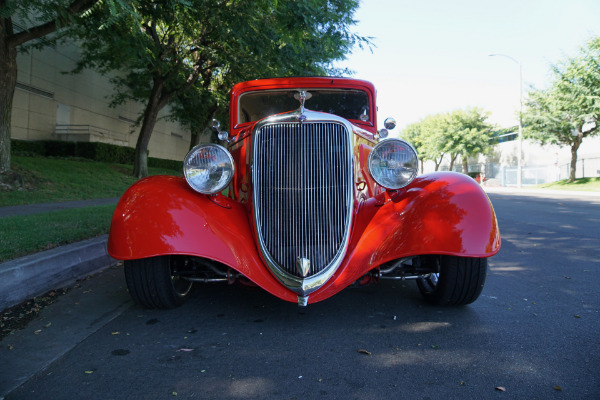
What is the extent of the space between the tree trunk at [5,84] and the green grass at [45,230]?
4343mm

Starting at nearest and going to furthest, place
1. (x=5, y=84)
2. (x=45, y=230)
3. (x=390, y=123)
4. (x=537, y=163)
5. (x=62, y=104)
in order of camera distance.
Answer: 1. (x=390, y=123)
2. (x=45, y=230)
3. (x=5, y=84)
4. (x=62, y=104)
5. (x=537, y=163)

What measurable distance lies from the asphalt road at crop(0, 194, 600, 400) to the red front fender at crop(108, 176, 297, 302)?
45cm

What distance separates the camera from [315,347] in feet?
7.89

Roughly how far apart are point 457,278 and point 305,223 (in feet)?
3.76

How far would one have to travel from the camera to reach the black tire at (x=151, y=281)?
2805 mm

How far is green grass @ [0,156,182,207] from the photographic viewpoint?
8.48 m

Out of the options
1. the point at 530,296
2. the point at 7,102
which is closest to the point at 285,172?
the point at 530,296

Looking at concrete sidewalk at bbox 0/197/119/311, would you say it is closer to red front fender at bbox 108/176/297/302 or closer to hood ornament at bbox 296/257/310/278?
red front fender at bbox 108/176/297/302

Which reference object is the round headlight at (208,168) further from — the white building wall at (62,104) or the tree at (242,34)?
the white building wall at (62,104)

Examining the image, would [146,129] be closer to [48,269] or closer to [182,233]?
[48,269]

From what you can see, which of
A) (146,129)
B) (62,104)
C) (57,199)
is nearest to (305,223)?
(57,199)

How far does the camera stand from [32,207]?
7.18 meters

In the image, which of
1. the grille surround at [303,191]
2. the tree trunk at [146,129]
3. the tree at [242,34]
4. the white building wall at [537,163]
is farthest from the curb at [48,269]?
the white building wall at [537,163]

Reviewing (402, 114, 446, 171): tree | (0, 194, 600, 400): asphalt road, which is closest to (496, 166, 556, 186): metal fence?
(402, 114, 446, 171): tree
